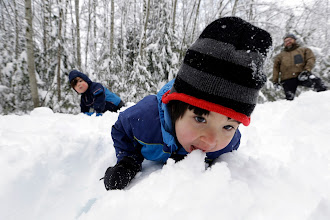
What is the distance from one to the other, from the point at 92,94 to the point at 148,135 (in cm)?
372

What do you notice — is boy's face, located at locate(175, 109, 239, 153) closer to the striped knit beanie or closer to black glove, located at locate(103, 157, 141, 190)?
the striped knit beanie

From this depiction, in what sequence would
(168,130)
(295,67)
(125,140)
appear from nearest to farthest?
(168,130), (125,140), (295,67)

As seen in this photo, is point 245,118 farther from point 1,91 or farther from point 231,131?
point 1,91

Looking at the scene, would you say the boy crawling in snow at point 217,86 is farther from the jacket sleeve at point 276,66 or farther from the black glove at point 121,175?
the jacket sleeve at point 276,66

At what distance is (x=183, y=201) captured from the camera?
2.16ft

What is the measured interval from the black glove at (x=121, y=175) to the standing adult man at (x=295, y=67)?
15.3 ft

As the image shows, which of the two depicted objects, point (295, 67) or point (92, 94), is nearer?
point (295, 67)

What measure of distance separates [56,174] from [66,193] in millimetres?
178

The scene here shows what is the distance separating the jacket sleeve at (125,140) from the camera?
1504 mm

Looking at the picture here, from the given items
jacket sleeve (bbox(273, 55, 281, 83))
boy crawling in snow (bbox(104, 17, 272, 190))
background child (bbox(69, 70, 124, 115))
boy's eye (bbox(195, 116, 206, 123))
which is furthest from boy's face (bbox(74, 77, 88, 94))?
jacket sleeve (bbox(273, 55, 281, 83))

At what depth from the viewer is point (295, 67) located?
4.55m

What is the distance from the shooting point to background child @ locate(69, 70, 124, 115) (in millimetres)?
4512

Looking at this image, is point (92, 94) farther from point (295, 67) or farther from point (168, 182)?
point (295, 67)

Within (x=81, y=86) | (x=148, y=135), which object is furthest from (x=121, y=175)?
(x=81, y=86)
